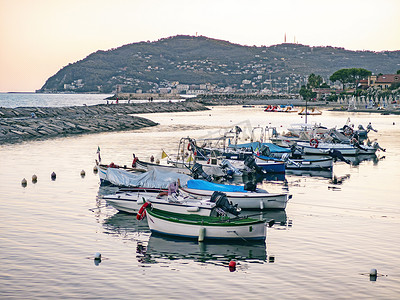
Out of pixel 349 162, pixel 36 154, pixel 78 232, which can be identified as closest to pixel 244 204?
pixel 78 232

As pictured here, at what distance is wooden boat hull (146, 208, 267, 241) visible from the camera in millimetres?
25328

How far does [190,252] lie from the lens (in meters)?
24.7

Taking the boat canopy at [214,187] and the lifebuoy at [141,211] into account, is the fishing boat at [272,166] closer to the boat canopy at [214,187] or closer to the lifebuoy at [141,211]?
the boat canopy at [214,187]

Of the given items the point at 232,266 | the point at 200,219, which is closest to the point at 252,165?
the point at 200,219

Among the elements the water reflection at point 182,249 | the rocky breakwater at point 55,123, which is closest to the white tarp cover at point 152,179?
the water reflection at point 182,249

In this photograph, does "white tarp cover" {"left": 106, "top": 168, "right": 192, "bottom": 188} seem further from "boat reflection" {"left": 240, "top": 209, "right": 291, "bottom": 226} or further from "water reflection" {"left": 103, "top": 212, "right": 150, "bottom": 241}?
"boat reflection" {"left": 240, "top": 209, "right": 291, "bottom": 226}

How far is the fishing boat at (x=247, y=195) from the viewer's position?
3173 cm

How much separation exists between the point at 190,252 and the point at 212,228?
62.4 inches

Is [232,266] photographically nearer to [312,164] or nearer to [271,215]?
[271,215]

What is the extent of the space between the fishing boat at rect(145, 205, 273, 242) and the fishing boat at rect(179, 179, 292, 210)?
5125 millimetres

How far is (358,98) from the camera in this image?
186m

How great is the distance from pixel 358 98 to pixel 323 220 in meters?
163

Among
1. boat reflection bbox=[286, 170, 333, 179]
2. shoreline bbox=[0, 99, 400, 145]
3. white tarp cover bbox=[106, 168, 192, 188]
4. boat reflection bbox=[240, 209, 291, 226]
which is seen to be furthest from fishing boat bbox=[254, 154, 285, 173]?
shoreline bbox=[0, 99, 400, 145]

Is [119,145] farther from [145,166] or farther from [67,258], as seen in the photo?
[67,258]
